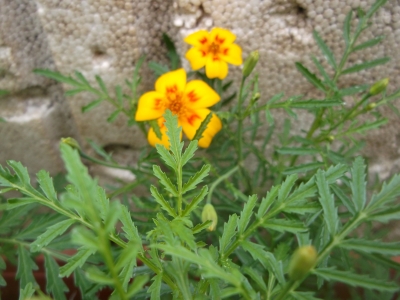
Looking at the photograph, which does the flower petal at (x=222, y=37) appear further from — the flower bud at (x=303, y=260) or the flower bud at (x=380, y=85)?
the flower bud at (x=303, y=260)

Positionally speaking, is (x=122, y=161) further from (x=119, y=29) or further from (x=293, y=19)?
(x=293, y=19)

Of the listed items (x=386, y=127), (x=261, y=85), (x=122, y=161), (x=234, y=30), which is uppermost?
(x=234, y=30)

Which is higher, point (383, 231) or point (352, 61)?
point (352, 61)

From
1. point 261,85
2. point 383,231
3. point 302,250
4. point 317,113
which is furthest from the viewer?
point 383,231

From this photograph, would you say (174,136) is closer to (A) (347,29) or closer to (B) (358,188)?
(B) (358,188)

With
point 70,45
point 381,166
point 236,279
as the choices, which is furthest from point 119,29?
point 381,166

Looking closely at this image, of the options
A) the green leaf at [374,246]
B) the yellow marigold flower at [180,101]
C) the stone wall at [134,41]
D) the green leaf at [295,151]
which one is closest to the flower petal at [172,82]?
the yellow marigold flower at [180,101]

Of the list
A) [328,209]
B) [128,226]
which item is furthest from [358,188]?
[128,226]

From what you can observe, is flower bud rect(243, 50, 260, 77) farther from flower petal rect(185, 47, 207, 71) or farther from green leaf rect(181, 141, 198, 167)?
green leaf rect(181, 141, 198, 167)
